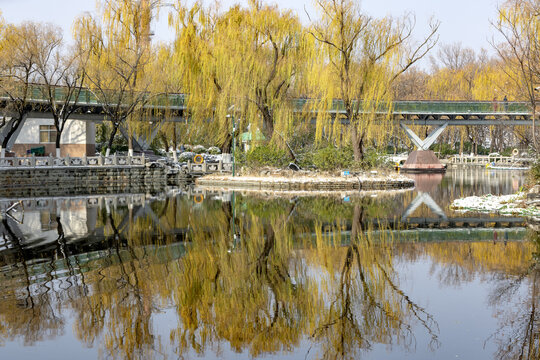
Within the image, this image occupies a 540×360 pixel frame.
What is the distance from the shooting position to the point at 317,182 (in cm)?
3347

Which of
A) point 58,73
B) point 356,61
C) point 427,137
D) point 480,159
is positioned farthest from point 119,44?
point 480,159

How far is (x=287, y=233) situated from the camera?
16016 mm

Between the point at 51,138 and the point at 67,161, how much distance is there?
10077 millimetres

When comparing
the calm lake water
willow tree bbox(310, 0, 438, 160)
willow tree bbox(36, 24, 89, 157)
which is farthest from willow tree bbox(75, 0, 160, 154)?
the calm lake water

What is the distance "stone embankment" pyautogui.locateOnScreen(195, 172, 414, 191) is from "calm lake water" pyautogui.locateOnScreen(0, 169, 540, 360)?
14557mm

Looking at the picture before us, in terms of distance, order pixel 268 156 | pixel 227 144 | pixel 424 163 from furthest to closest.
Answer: pixel 424 163
pixel 227 144
pixel 268 156

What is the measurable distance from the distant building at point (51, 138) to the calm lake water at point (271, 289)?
32.3 metres

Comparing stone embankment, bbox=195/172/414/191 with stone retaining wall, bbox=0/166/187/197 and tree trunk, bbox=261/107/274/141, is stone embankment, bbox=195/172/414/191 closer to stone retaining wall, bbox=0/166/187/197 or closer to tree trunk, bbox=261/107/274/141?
tree trunk, bbox=261/107/274/141

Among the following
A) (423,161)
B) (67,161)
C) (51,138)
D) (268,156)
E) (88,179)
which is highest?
(51,138)

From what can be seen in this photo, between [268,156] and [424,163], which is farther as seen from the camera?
[424,163]

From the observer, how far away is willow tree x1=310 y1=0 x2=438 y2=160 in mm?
33625

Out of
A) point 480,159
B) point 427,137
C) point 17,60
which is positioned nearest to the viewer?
point 17,60

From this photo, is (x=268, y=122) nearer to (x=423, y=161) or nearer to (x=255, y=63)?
(x=255, y=63)

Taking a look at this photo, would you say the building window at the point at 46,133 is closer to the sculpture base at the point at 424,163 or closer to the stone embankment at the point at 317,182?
the stone embankment at the point at 317,182
